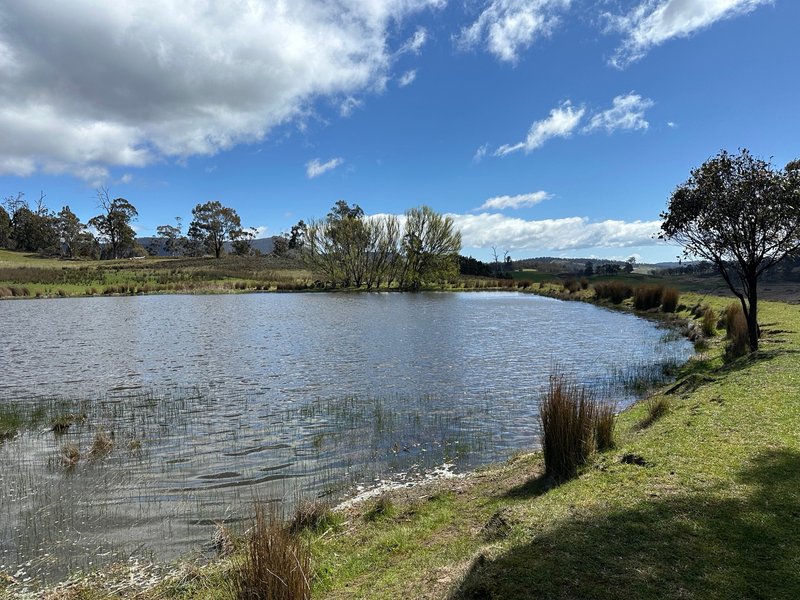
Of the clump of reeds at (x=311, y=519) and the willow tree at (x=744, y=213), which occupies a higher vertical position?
the willow tree at (x=744, y=213)

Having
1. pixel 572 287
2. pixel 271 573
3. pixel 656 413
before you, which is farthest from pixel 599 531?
pixel 572 287

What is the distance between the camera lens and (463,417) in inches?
452

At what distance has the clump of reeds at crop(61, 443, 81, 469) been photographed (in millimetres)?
8750

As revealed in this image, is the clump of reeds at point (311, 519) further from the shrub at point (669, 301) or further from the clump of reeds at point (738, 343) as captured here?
the shrub at point (669, 301)

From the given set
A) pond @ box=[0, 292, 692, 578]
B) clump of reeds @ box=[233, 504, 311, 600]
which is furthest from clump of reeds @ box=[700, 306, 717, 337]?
clump of reeds @ box=[233, 504, 311, 600]

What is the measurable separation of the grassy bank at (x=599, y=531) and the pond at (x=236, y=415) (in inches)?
54.8

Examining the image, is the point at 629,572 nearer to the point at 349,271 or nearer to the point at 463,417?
the point at 463,417

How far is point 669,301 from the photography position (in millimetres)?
A: 30531

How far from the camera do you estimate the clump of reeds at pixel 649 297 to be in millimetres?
32781

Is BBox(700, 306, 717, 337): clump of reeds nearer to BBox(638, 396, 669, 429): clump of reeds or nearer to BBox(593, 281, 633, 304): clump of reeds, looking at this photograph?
BBox(638, 396, 669, 429): clump of reeds

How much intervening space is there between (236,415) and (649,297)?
30638 mm

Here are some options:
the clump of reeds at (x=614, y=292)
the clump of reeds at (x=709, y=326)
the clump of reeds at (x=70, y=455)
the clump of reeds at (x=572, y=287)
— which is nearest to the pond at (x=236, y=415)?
the clump of reeds at (x=70, y=455)

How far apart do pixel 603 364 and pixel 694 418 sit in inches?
381

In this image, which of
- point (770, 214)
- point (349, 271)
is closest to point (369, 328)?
point (770, 214)
